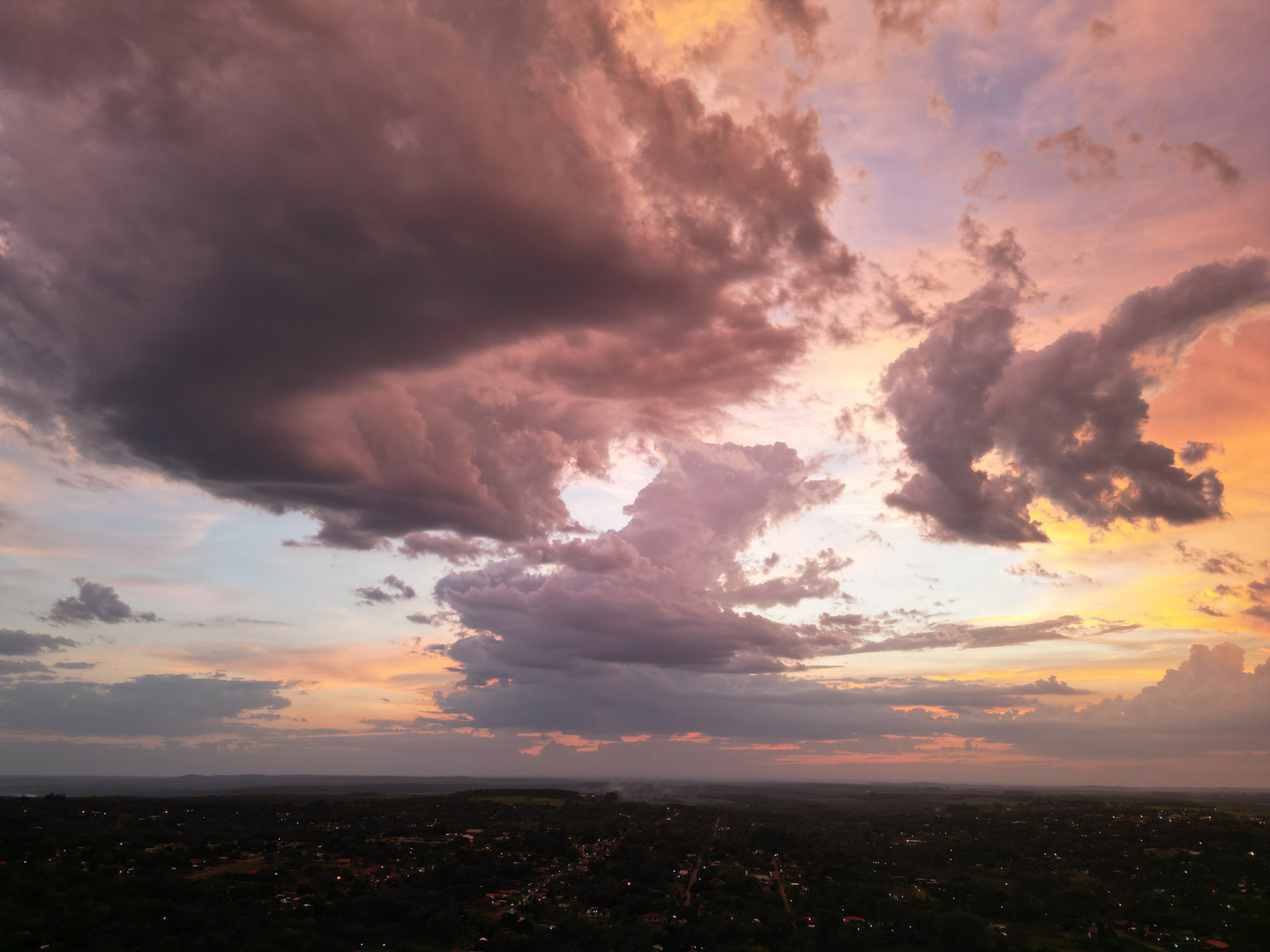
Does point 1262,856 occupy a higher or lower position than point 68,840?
lower

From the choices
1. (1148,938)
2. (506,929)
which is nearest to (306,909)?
(506,929)

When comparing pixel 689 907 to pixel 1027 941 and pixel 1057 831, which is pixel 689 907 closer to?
pixel 1027 941

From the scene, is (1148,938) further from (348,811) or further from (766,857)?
(348,811)

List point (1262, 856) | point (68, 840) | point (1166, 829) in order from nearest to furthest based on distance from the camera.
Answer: point (68, 840), point (1262, 856), point (1166, 829)

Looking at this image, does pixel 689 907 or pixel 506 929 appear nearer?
pixel 506 929

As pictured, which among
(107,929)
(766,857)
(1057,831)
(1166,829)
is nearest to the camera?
(107,929)

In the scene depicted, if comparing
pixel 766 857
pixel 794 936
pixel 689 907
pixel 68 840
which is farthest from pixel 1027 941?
pixel 68 840
